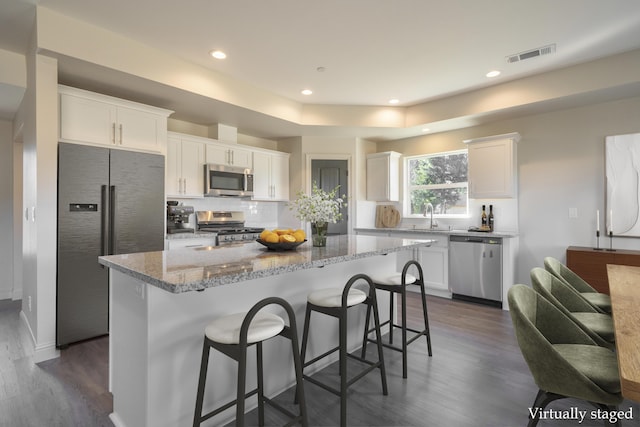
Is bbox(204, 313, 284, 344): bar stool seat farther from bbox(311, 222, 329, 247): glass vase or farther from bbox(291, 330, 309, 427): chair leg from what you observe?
bbox(311, 222, 329, 247): glass vase

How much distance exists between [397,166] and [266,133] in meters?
2.29

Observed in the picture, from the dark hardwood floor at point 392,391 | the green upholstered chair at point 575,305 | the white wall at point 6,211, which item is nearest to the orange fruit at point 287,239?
the dark hardwood floor at point 392,391

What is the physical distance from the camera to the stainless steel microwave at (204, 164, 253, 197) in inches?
175

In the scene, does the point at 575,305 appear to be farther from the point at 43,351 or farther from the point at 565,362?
the point at 43,351

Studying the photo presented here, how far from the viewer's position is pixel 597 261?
138 inches

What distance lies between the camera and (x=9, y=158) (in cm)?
454

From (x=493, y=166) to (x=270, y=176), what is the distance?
3.28m

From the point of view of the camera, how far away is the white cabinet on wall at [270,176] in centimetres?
514

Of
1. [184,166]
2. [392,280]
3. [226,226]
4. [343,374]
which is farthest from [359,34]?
[226,226]

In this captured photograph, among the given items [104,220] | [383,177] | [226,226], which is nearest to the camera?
[104,220]

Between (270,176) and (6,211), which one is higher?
(270,176)

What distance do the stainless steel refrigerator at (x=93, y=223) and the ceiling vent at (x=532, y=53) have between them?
3.91m

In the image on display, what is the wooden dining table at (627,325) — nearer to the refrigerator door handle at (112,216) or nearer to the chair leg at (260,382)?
the chair leg at (260,382)

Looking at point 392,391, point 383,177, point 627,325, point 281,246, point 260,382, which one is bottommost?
point 392,391
